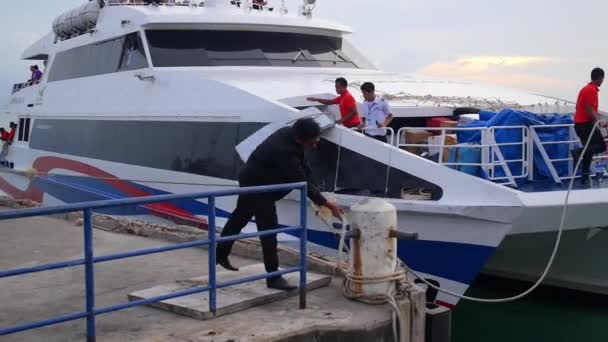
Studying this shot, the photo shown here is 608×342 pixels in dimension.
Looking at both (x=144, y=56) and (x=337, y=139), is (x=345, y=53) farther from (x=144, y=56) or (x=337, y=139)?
(x=337, y=139)

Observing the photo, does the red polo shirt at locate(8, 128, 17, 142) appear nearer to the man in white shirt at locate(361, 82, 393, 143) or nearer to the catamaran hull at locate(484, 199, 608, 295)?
the man in white shirt at locate(361, 82, 393, 143)

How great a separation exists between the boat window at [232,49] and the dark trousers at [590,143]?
4.20 metres

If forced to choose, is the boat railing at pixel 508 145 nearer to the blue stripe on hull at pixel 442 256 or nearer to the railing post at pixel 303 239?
the blue stripe on hull at pixel 442 256

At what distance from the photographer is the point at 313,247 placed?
673 cm

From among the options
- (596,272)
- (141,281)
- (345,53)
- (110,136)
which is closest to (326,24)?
(345,53)

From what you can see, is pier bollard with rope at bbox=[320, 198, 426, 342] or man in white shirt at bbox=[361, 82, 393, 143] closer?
pier bollard with rope at bbox=[320, 198, 426, 342]

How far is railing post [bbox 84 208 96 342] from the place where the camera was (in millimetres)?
3658

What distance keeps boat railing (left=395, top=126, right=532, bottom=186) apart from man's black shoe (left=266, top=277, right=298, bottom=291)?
6.26 feet

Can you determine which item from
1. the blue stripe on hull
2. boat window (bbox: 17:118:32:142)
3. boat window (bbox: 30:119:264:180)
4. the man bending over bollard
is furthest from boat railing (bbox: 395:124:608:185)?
boat window (bbox: 17:118:32:142)

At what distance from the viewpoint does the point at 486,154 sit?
6.05 m

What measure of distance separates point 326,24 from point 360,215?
6.07 m

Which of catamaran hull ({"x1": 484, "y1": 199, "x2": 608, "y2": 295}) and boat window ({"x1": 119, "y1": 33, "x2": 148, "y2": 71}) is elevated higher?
boat window ({"x1": 119, "y1": 33, "x2": 148, "y2": 71})

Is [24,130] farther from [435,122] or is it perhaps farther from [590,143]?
[590,143]

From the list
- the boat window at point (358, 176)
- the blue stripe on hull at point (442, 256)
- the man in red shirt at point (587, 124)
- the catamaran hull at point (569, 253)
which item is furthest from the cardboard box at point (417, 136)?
the man in red shirt at point (587, 124)
